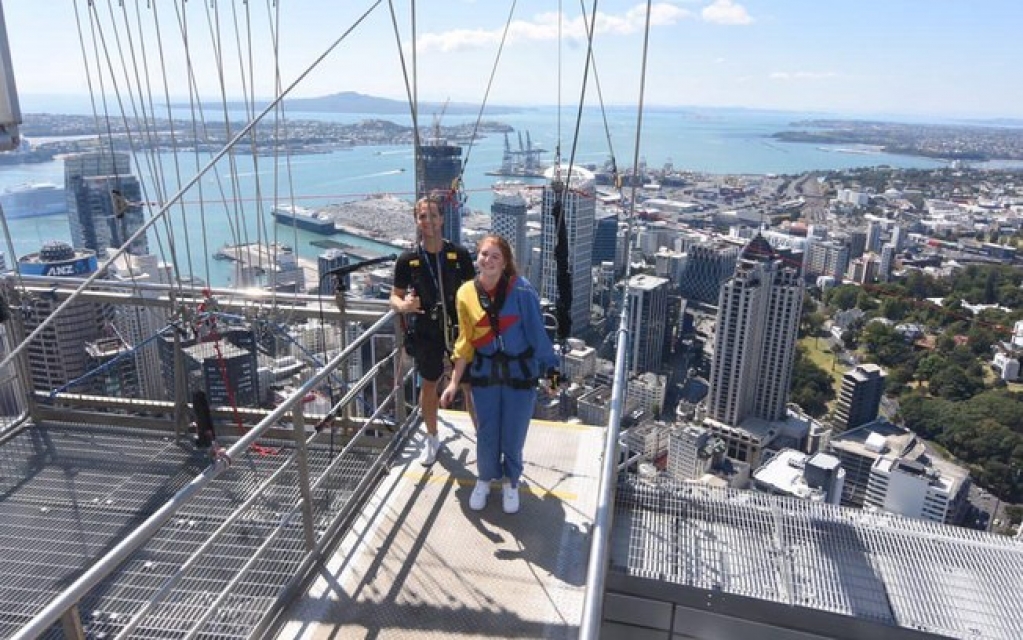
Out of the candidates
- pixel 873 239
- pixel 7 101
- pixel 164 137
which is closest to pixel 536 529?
pixel 7 101

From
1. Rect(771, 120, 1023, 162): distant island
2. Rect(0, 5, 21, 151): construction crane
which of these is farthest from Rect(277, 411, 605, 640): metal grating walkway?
Rect(771, 120, 1023, 162): distant island

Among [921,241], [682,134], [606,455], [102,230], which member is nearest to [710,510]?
[606,455]

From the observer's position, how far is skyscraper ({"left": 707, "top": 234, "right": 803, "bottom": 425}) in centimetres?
2817

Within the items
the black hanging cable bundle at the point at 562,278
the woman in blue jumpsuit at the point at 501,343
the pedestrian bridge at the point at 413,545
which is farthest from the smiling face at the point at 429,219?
the black hanging cable bundle at the point at 562,278

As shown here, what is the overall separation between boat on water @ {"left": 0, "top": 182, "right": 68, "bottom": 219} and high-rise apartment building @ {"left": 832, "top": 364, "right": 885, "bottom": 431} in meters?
30.6

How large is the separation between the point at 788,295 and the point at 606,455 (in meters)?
28.7

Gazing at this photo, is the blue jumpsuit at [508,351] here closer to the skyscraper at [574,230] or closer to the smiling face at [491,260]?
the smiling face at [491,260]

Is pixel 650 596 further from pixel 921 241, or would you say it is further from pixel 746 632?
pixel 921 241

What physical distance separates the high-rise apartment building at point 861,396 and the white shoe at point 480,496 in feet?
91.9

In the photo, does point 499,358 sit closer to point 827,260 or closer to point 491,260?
point 491,260

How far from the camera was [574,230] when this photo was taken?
15523 mm

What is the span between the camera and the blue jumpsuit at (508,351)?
7.82 feet

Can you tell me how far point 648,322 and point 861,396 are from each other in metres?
9.57

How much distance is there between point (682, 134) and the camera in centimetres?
13912
